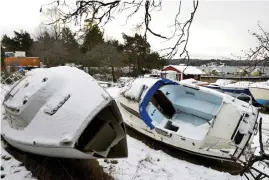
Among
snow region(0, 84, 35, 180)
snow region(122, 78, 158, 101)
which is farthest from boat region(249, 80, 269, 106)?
snow region(0, 84, 35, 180)

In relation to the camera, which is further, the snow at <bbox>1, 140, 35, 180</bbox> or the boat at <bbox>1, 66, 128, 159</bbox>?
the snow at <bbox>1, 140, 35, 180</bbox>

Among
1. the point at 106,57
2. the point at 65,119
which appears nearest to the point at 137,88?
the point at 65,119

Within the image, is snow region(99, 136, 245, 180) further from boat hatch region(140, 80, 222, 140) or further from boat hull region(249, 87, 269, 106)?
boat hull region(249, 87, 269, 106)

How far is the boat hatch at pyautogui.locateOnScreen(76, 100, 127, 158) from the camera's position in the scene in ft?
15.6

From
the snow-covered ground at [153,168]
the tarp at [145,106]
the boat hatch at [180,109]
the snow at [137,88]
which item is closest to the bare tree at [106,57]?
the boat hatch at [180,109]

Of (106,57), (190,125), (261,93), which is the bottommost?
(261,93)

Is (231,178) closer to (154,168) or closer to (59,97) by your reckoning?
(154,168)

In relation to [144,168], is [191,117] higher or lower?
higher

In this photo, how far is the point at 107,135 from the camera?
197 inches

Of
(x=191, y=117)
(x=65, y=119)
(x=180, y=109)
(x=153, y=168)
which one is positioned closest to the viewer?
(x=65, y=119)

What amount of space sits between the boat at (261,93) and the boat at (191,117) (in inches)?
493

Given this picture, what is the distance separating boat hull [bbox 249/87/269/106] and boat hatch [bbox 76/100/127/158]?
1772 centimetres

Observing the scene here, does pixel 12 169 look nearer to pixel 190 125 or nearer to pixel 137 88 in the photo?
pixel 137 88

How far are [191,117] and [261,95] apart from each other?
13246 mm
